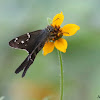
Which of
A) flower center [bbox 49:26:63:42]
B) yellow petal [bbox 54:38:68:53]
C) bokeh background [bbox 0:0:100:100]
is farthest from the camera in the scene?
bokeh background [bbox 0:0:100:100]

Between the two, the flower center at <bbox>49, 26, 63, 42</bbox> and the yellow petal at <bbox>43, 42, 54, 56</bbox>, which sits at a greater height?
the flower center at <bbox>49, 26, 63, 42</bbox>

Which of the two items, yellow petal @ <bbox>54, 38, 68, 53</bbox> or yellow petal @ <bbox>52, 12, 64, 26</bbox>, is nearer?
yellow petal @ <bbox>54, 38, 68, 53</bbox>

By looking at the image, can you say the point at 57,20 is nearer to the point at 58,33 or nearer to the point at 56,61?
the point at 58,33

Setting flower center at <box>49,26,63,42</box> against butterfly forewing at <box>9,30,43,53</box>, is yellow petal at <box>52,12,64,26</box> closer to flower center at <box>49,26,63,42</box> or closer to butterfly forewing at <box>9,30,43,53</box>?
flower center at <box>49,26,63,42</box>

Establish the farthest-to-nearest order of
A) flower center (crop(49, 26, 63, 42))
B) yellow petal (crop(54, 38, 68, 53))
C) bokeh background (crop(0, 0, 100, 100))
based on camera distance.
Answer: bokeh background (crop(0, 0, 100, 100)) → flower center (crop(49, 26, 63, 42)) → yellow petal (crop(54, 38, 68, 53))

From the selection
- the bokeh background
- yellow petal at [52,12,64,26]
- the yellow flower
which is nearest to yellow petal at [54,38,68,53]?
the yellow flower

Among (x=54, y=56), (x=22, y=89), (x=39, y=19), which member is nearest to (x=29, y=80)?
(x=22, y=89)

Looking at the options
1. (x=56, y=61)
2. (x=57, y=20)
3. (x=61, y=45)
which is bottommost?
(x=56, y=61)

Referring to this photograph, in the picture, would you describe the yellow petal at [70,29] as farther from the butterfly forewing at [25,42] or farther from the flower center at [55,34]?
the butterfly forewing at [25,42]

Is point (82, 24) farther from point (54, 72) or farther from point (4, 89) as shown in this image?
point (4, 89)

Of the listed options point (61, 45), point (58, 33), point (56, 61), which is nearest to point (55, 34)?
point (58, 33)
